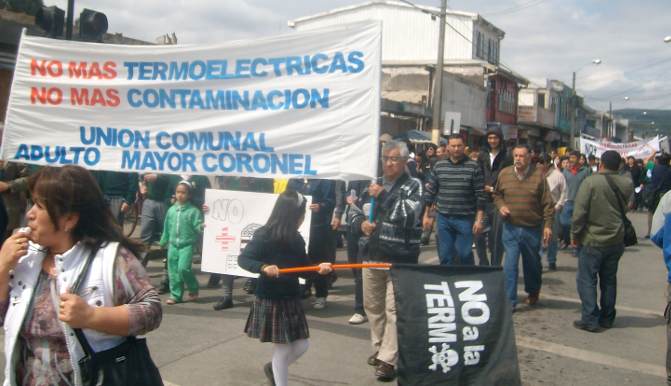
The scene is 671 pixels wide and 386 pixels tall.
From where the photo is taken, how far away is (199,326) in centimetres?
668

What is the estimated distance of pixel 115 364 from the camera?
247 cm

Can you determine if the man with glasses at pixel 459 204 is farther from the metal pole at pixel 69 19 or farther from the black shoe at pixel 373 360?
the metal pole at pixel 69 19

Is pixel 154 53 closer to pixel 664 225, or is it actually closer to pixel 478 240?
pixel 664 225

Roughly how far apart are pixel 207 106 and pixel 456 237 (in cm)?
328

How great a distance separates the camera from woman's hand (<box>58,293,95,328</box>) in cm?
229

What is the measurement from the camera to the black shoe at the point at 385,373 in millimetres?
5250

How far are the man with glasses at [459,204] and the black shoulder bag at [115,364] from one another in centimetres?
489

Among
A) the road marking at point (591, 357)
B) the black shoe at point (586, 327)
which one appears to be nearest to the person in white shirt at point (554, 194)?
the black shoe at point (586, 327)

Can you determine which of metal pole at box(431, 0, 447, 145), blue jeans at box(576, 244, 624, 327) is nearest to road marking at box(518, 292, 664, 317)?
blue jeans at box(576, 244, 624, 327)

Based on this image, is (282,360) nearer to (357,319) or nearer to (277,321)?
(277,321)

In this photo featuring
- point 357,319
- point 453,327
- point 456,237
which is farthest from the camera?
point 456,237

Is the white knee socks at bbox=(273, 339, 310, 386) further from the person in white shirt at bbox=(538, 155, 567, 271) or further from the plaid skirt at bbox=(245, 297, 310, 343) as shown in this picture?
the person in white shirt at bbox=(538, 155, 567, 271)

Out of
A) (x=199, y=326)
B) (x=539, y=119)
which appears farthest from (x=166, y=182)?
(x=539, y=119)

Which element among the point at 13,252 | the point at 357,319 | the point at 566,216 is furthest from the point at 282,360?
the point at 566,216
